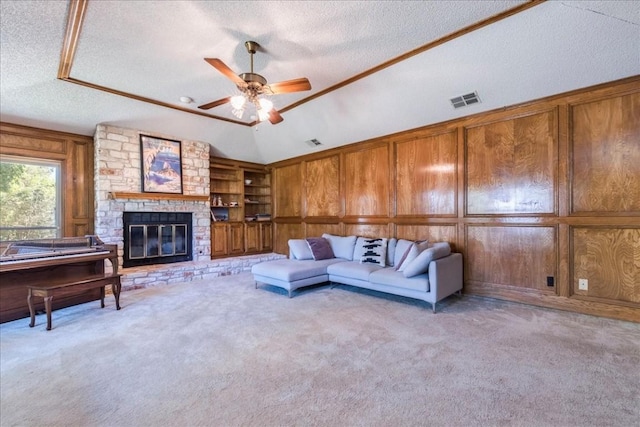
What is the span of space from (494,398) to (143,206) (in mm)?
5782

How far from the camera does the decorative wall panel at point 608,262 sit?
3121mm

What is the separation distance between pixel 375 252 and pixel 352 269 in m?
0.58

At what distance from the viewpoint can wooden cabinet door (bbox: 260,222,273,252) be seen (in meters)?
7.41

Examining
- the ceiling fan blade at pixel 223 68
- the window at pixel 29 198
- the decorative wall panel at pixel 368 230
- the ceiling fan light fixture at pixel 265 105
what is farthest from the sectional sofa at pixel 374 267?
the window at pixel 29 198

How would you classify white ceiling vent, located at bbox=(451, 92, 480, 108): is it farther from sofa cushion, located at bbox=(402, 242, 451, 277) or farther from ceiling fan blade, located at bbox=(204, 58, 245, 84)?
ceiling fan blade, located at bbox=(204, 58, 245, 84)

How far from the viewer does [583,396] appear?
1.86m

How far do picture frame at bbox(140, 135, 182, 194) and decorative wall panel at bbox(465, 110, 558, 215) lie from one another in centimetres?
518

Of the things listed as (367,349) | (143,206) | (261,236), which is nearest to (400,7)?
(367,349)

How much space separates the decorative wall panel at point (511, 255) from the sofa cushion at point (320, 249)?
85.5 inches

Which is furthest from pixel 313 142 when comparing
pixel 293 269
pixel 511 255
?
pixel 511 255

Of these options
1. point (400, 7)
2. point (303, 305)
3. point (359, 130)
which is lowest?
point (303, 305)

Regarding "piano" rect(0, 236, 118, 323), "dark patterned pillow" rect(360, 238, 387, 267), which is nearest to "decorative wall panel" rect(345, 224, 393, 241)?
"dark patterned pillow" rect(360, 238, 387, 267)

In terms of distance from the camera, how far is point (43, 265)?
10.8 feet

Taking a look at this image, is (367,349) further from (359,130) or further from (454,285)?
(359,130)
